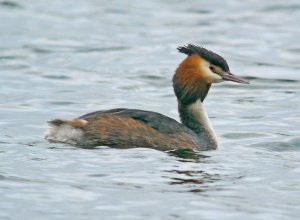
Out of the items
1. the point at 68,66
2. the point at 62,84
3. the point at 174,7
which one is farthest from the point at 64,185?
the point at 174,7

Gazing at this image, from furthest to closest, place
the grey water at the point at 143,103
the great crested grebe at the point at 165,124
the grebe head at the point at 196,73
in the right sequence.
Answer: the grebe head at the point at 196,73 → the great crested grebe at the point at 165,124 → the grey water at the point at 143,103

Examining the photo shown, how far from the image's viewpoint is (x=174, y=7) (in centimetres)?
2506

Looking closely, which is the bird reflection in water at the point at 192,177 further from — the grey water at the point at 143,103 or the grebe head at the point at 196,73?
the grebe head at the point at 196,73

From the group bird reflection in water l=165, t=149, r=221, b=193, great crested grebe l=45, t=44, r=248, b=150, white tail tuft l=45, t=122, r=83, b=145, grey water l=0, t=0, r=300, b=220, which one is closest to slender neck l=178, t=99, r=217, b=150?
great crested grebe l=45, t=44, r=248, b=150

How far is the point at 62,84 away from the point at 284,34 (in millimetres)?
5990

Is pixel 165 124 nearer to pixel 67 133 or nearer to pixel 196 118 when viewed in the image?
pixel 196 118

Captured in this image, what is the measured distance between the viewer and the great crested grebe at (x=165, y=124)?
12055 millimetres

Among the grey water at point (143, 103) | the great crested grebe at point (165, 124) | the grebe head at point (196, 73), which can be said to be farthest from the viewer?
the grebe head at point (196, 73)

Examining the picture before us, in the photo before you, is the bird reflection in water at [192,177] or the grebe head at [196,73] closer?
the bird reflection in water at [192,177]

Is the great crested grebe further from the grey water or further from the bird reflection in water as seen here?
the bird reflection in water

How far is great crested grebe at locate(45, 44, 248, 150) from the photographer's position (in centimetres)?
1205

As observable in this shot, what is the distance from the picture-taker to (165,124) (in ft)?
40.0

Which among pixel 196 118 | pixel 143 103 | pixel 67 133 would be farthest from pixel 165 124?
pixel 143 103

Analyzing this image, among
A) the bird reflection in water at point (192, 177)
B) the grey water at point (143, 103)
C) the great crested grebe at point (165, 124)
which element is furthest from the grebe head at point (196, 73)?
the bird reflection in water at point (192, 177)
